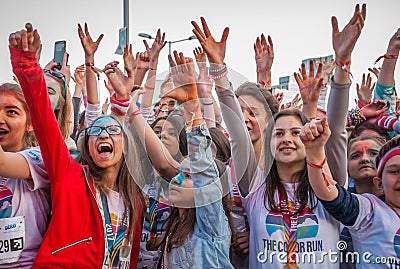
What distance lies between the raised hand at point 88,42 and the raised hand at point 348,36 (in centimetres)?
161

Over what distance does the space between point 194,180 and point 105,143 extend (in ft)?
1.79

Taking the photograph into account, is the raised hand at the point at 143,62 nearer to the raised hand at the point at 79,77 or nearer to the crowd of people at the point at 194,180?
the crowd of people at the point at 194,180

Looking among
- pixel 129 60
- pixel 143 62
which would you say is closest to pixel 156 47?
pixel 143 62

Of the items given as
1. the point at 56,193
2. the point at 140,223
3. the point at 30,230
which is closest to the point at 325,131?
the point at 140,223

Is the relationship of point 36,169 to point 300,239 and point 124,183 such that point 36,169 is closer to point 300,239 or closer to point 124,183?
point 124,183

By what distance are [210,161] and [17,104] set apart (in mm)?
1084

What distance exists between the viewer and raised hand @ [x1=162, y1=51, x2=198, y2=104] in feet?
7.90

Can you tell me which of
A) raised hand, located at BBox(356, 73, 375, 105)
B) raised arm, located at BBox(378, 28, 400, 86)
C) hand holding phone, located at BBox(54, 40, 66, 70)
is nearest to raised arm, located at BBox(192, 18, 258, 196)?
raised arm, located at BBox(378, 28, 400, 86)

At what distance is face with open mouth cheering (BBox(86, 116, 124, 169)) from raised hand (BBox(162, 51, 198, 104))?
1.19 feet

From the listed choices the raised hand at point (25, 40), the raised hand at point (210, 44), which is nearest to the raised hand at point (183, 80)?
the raised hand at point (210, 44)

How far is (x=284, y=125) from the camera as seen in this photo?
272cm

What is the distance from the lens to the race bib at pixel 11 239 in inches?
88.9

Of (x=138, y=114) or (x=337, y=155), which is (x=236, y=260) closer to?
(x=337, y=155)

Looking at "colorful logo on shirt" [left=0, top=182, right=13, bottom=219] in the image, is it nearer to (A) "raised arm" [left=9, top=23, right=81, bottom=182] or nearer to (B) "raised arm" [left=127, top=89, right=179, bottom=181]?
(A) "raised arm" [left=9, top=23, right=81, bottom=182]
